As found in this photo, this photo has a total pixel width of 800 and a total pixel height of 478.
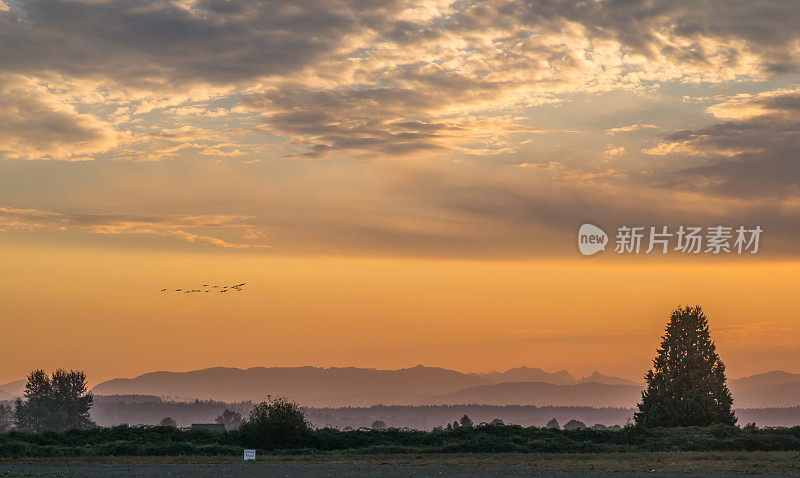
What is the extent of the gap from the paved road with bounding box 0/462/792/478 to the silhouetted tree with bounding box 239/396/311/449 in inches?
548

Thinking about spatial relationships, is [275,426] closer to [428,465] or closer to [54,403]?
[428,465]

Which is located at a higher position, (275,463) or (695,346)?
(695,346)

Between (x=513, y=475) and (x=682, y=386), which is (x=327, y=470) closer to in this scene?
(x=513, y=475)

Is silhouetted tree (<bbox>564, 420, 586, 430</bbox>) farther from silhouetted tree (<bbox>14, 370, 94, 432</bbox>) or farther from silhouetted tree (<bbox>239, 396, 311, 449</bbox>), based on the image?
silhouetted tree (<bbox>14, 370, 94, 432</bbox>)

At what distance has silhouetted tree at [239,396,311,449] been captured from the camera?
6788cm

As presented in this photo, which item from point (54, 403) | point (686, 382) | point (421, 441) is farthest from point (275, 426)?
point (54, 403)

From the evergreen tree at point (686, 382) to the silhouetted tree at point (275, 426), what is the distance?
31.8m

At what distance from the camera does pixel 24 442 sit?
6500 cm

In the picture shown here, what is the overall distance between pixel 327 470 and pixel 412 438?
21.0 m

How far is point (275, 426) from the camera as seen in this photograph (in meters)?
68.4

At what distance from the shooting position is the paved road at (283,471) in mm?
44344

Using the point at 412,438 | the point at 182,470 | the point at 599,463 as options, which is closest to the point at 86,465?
the point at 182,470

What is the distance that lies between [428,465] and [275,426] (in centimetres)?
2075

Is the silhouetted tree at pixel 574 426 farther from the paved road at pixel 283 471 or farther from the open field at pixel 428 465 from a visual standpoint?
the paved road at pixel 283 471
